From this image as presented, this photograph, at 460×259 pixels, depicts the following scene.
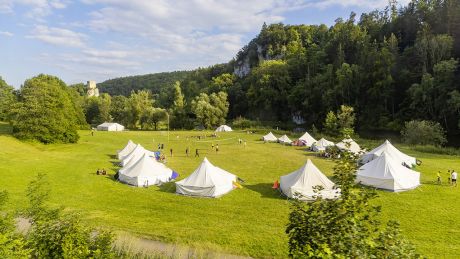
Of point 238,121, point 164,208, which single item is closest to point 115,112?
point 238,121

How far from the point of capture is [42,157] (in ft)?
129

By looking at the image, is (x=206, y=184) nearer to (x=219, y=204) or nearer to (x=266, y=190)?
(x=219, y=204)

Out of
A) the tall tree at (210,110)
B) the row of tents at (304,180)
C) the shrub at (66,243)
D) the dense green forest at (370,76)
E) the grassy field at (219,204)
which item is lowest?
the grassy field at (219,204)

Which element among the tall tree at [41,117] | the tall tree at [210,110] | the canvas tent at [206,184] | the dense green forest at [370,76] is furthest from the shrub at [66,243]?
the tall tree at [210,110]

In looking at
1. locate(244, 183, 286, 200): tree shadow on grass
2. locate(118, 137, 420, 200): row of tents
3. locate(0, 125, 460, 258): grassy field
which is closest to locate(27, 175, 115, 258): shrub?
locate(0, 125, 460, 258): grassy field

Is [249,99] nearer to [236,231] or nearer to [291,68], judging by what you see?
[291,68]

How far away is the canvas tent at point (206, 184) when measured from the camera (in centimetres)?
2425

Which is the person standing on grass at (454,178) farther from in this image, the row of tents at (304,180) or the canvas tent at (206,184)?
the canvas tent at (206,184)

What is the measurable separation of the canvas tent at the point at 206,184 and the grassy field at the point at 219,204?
67 centimetres

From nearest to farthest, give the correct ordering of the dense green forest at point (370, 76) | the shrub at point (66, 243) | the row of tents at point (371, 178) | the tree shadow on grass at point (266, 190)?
the shrub at point (66, 243), the row of tents at point (371, 178), the tree shadow on grass at point (266, 190), the dense green forest at point (370, 76)

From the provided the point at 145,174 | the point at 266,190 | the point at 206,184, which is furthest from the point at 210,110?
the point at 206,184

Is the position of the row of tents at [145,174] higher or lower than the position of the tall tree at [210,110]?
lower

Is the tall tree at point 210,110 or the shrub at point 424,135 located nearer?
the shrub at point 424,135

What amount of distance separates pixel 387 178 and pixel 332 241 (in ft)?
69.5
